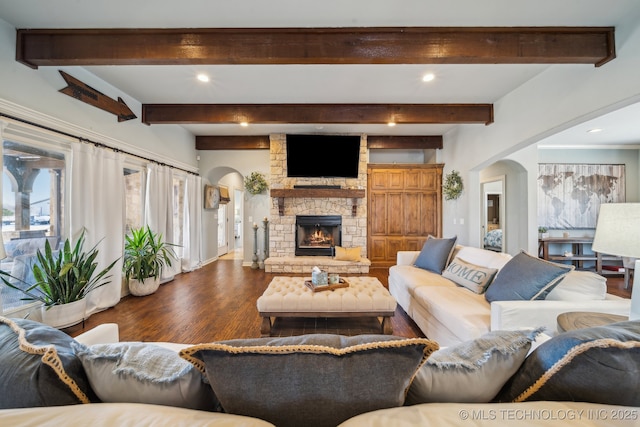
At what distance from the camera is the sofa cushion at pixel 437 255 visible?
9.96ft

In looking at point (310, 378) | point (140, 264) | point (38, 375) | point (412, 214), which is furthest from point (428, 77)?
point (140, 264)

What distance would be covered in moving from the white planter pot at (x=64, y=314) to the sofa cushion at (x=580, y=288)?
4217mm

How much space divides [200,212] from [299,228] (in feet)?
7.25

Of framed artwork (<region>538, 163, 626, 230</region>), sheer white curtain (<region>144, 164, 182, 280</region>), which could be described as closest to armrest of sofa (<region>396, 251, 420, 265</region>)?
framed artwork (<region>538, 163, 626, 230</region>)

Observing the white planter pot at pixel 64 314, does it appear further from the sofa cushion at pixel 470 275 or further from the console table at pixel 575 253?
the console table at pixel 575 253

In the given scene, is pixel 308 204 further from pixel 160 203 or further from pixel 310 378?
pixel 310 378

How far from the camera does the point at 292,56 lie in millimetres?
2152

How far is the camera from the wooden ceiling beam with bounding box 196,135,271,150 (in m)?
5.20

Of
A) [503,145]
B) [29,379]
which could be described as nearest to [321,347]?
[29,379]

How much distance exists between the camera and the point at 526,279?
180 cm

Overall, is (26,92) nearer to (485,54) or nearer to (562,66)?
(485,54)

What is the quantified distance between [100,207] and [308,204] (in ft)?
10.9

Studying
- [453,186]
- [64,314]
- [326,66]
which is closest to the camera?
[64,314]

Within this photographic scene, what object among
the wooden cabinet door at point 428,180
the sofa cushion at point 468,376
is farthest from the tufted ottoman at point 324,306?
the wooden cabinet door at point 428,180
